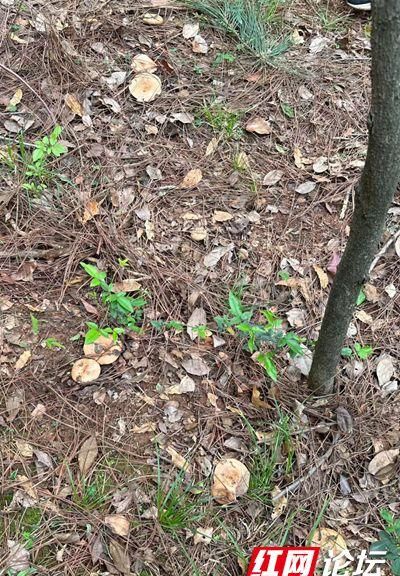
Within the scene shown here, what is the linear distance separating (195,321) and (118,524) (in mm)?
796

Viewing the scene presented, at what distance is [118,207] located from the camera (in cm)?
256

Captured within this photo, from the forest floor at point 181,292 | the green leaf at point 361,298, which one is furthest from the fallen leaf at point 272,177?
the green leaf at point 361,298

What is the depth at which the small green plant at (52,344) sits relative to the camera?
7.13ft

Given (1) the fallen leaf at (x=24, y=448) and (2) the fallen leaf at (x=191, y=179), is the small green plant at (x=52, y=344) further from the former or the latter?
(2) the fallen leaf at (x=191, y=179)

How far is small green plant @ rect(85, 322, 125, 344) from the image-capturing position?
2.08 meters

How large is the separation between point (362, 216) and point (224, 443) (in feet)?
3.09

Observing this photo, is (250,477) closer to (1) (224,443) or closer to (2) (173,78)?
(1) (224,443)

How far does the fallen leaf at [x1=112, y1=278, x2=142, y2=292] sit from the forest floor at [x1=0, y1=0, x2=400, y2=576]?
13mm

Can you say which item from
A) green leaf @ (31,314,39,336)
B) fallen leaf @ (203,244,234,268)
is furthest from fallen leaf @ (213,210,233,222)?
green leaf @ (31,314,39,336)

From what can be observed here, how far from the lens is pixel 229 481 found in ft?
6.38

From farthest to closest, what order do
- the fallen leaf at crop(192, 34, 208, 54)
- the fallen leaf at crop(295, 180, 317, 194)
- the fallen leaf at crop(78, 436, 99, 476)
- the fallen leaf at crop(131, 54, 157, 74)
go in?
the fallen leaf at crop(192, 34, 208, 54) < the fallen leaf at crop(131, 54, 157, 74) < the fallen leaf at crop(295, 180, 317, 194) < the fallen leaf at crop(78, 436, 99, 476)

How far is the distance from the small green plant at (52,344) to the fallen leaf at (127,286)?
31 cm

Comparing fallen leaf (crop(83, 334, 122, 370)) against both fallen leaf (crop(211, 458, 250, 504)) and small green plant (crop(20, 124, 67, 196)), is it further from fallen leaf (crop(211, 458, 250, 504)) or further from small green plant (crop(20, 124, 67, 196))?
small green plant (crop(20, 124, 67, 196))

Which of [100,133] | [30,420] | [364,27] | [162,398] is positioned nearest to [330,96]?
[364,27]
